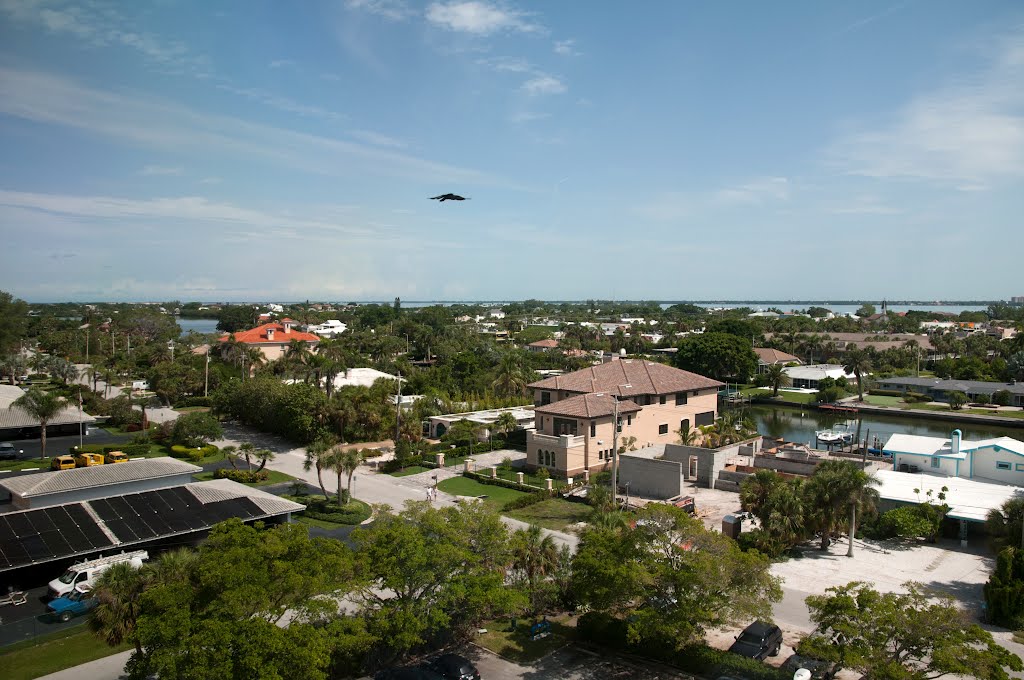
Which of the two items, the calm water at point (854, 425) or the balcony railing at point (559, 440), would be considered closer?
the balcony railing at point (559, 440)

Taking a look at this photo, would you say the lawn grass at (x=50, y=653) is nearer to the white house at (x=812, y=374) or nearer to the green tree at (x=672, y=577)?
the green tree at (x=672, y=577)

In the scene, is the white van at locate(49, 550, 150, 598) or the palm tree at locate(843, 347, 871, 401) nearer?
the white van at locate(49, 550, 150, 598)

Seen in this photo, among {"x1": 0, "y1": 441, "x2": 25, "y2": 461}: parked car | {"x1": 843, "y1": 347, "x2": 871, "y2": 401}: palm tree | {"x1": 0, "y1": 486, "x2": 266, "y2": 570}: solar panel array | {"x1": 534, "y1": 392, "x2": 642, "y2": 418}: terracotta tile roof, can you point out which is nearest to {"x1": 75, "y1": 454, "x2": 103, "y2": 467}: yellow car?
{"x1": 0, "y1": 441, "x2": 25, "y2": 461}: parked car

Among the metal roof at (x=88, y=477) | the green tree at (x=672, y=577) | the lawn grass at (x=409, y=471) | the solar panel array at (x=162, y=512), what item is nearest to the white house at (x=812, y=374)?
the lawn grass at (x=409, y=471)

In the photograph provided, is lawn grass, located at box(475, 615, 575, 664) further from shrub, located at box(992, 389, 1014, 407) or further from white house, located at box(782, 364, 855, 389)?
white house, located at box(782, 364, 855, 389)

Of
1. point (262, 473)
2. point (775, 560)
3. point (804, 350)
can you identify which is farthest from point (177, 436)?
point (804, 350)

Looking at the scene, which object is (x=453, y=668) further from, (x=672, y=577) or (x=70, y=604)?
(x=70, y=604)

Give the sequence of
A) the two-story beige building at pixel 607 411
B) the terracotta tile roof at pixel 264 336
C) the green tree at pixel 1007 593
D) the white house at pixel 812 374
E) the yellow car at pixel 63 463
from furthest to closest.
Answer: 1. the terracotta tile roof at pixel 264 336
2. the white house at pixel 812 374
3. the two-story beige building at pixel 607 411
4. the yellow car at pixel 63 463
5. the green tree at pixel 1007 593
